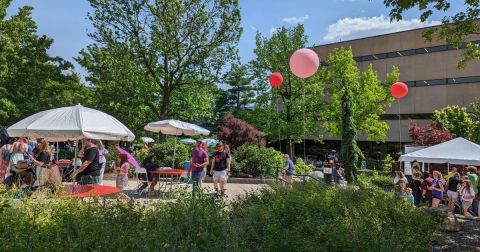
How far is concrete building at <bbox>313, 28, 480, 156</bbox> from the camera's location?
40188mm

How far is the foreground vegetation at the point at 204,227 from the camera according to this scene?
440 cm

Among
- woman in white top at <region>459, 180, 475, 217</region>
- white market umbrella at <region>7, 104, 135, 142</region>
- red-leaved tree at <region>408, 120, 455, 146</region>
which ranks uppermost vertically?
red-leaved tree at <region>408, 120, 455, 146</region>

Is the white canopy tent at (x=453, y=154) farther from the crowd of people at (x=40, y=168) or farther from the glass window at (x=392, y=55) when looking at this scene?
the glass window at (x=392, y=55)

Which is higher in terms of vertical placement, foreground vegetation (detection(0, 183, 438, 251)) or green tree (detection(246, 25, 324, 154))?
green tree (detection(246, 25, 324, 154))

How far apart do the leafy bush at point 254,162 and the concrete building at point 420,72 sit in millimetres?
29177

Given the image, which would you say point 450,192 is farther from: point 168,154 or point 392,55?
point 392,55

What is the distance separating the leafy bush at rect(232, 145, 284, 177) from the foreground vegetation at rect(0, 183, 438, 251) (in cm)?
1077

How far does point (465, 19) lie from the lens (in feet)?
32.1

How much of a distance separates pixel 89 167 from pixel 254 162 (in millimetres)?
10302

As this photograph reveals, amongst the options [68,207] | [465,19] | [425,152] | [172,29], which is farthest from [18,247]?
[172,29]

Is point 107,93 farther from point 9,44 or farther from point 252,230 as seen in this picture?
point 252,230

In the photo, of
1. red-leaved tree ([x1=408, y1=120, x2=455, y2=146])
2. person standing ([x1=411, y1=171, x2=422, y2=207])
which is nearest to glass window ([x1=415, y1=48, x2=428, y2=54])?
red-leaved tree ([x1=408, y1=120, x2=455, y2=146])

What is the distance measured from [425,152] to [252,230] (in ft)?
A: 42.4

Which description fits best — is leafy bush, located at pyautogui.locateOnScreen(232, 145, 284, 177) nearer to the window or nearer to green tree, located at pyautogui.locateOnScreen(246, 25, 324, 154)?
green tree, located at pyautogui.locateOnScreen(246, 25, 324, 154)
